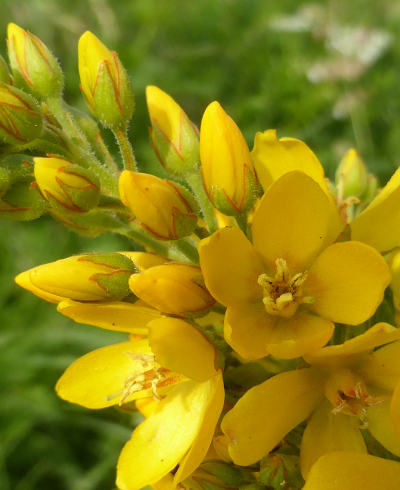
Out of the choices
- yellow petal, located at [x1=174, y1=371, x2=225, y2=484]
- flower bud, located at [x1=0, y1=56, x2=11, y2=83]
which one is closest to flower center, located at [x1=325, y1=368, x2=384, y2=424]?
yellow petal, located at [x1=174, y1=371, x2=225, y2=484]

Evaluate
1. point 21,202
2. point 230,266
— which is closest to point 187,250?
point 230,266

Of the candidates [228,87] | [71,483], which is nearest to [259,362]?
[71,483]

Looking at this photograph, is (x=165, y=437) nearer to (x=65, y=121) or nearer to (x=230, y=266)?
(x=230, y=266)

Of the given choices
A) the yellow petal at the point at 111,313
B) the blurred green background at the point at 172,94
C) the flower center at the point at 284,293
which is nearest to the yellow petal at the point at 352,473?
the flower center at the point at 284,293

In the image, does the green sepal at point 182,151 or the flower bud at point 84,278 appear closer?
the flower bud at point 84,278

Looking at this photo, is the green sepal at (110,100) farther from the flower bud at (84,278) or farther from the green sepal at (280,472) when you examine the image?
the green sepal at (280,472)

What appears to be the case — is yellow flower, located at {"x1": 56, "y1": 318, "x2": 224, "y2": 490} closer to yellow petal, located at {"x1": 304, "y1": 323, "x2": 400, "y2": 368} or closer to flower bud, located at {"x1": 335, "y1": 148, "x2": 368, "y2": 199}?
yellow petal, located at {"x1": 304, "y1": 323, "x2": 400, "y2": 368}
